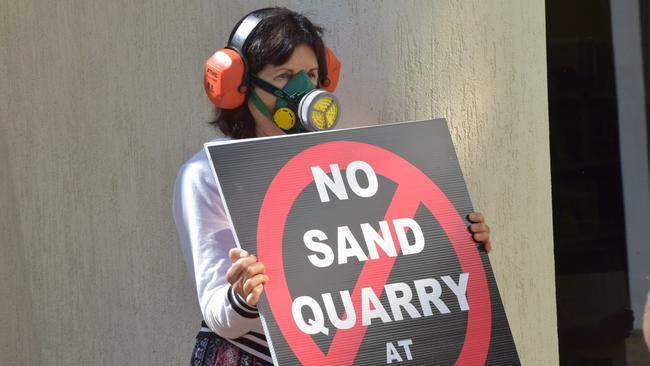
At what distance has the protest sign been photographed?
235cm

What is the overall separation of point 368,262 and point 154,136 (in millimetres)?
1238

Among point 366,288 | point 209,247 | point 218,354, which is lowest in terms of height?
point 218,354

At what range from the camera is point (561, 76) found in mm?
3412

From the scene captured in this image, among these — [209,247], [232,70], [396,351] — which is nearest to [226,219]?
[209,247]

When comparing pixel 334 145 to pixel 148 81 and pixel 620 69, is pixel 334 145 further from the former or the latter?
pixel 620 69

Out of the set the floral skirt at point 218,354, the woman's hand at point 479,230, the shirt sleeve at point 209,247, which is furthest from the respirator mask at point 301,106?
the floral skirt at point 218,354

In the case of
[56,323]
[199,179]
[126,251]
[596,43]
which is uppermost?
[596,43]

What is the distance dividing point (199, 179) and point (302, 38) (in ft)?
1.40

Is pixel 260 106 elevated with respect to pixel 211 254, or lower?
elevated

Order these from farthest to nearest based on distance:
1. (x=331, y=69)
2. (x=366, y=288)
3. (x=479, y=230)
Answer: (x=331, y=69), (x=479, y=230), (x=366, y=288)

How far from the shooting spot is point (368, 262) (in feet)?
7.97

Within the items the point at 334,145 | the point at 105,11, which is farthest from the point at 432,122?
the point at 105,11

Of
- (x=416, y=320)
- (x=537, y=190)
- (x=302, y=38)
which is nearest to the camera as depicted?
(x=416, y=320)

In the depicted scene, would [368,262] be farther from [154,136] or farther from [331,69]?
[154,136]
